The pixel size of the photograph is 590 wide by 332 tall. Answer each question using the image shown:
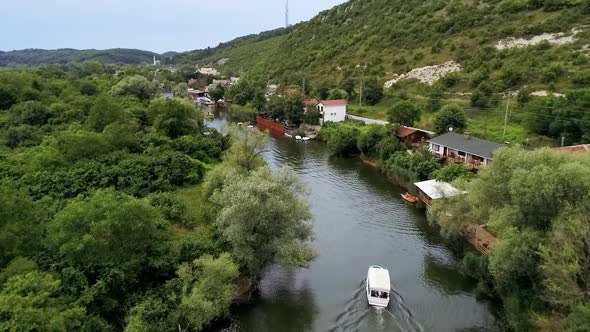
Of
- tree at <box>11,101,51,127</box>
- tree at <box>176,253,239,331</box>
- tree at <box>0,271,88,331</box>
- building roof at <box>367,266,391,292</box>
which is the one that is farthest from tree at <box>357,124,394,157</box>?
tree at <box>0,271,88,331</box>

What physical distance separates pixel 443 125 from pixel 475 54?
38168mm

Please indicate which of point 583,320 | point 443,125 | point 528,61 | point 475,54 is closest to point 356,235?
point 583,320

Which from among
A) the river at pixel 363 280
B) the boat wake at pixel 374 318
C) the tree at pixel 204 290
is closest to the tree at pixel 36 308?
the tree at pixel 204 290

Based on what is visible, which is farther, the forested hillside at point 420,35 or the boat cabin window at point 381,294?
the forested hillside at point 420,35

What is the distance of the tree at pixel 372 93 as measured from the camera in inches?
3310

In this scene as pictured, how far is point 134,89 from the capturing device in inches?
3241

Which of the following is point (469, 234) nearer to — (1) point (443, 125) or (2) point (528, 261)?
(2) point (528, 261)

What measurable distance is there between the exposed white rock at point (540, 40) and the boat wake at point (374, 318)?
236 feet

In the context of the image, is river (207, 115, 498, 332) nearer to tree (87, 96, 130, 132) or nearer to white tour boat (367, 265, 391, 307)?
white tour boat (367, 265, 391, 307)

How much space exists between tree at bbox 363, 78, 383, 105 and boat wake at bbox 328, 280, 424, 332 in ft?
204

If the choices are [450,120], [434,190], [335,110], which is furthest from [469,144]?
[335,110]

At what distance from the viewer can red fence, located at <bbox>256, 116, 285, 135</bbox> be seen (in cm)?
7965

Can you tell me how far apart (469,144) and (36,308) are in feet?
141

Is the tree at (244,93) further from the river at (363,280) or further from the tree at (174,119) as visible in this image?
the river at (363,280)
